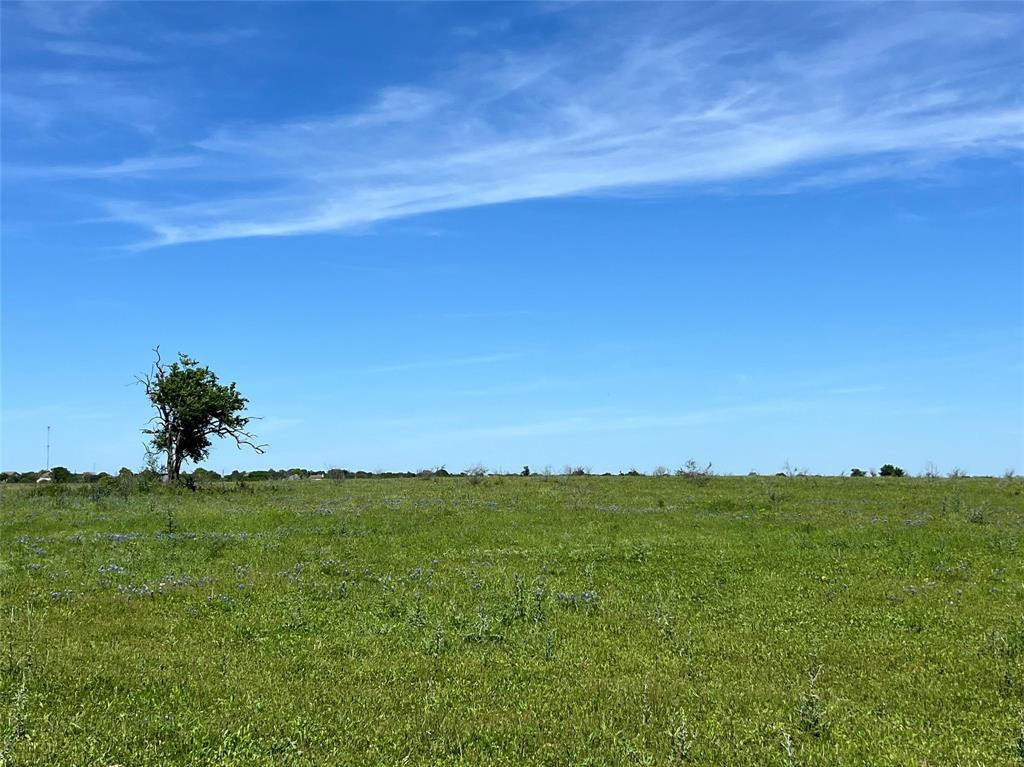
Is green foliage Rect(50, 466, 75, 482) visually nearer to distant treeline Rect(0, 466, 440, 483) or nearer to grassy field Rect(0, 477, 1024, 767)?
distant treeline Rect(0, 466, 440, 483)

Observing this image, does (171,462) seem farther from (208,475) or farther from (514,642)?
(514,642)

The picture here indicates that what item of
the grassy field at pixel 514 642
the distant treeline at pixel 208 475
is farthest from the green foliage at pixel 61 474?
the grassy field at pixel 514 642

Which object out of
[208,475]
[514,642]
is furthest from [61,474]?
[514,642]

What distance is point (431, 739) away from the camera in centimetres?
1006

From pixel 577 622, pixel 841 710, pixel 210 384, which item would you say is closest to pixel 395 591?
pixel 577 622

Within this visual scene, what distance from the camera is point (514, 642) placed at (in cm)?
1479

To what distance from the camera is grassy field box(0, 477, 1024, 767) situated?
9953 millimetres

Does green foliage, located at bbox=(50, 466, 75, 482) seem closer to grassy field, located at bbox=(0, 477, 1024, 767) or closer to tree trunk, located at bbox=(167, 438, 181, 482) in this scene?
tree trunk, located at bbox=(167, 438, 181, 482)

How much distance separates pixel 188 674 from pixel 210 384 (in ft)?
167

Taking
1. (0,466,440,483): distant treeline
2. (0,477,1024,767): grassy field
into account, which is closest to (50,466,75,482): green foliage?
(0,466,440,483): distant treeline

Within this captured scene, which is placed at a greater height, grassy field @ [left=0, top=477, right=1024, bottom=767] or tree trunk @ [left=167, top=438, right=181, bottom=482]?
tree trunk @ [left=167, top=438, right=181, bottom=482]

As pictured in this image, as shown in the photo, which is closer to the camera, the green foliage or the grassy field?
the grassy field

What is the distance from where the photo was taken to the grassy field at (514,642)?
9.95m

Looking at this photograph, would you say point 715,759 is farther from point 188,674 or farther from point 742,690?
point 188,674
